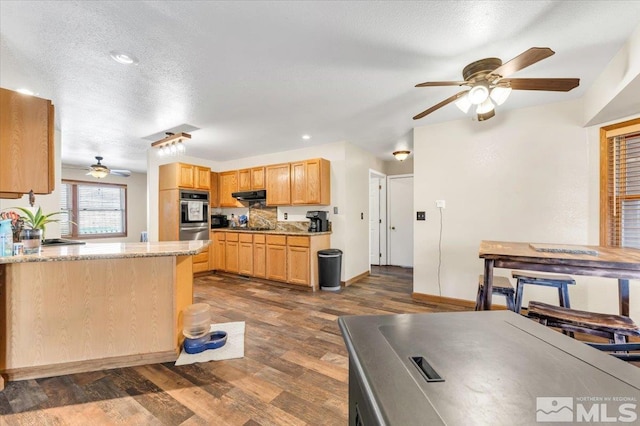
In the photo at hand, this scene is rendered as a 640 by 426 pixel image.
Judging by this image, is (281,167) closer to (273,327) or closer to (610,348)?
(273,327)

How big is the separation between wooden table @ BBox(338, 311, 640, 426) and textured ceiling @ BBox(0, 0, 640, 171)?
1778 mm

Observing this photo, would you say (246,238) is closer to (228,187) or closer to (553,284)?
(228,187)

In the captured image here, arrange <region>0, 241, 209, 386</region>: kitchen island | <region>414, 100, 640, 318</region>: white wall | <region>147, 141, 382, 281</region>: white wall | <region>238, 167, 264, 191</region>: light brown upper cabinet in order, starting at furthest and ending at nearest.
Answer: <region>238, 167, 264, 191</region>: light brown upper cabinet
<region>147, 141, 382, 281</region>: white wall
<region>414, 100, 640, 318</region>: white wall
<region>0, 241, 209, 386</region>: kitchen island

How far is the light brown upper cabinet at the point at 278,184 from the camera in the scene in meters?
4.68

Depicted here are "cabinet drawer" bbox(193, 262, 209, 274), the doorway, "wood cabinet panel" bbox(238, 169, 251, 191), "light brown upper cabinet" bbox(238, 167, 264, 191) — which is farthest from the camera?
the doorway

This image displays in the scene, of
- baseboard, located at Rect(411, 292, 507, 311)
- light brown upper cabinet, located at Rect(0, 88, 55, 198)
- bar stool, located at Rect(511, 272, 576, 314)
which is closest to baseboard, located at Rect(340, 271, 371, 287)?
baseboard, located at Rect(411, 292, 507, 311)

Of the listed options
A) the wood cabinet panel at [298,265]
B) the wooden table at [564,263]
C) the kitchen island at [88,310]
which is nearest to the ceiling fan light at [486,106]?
the wooden table at [564,263]

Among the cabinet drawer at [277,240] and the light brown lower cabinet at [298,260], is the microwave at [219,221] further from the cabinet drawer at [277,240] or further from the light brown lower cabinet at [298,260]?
the light brown lower cabinet at [298,260]

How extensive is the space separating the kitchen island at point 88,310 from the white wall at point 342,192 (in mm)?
2674

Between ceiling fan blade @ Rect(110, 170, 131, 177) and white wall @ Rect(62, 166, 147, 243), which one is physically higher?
ceiling fan blade @ Rect(110, 170, 131, 177)

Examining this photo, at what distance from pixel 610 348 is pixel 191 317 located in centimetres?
279

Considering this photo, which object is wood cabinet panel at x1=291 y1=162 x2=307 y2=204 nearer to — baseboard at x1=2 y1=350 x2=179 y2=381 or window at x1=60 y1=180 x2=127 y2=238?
baseboard at x1=2 y1=350 x2=179 y2=381

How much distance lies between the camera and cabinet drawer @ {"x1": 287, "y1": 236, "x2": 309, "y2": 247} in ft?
13.6

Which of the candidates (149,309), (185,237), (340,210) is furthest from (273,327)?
(185,237)
